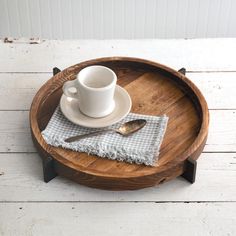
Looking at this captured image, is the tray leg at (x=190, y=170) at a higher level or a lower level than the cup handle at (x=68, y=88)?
lower

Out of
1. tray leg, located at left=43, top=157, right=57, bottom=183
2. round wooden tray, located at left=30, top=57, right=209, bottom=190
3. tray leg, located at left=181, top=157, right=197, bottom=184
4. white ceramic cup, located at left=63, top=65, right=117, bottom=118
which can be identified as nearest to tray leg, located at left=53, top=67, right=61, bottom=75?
round wooden tray, located at left=30, top=57, right=209, bottom=190

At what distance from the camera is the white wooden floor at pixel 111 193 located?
32.4 inches

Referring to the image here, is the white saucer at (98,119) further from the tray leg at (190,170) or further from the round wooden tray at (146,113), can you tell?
the tray leg at (190,170)

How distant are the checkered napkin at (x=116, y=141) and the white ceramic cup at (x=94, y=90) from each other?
0.12 ft

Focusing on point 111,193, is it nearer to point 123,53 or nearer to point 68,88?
point 68,88

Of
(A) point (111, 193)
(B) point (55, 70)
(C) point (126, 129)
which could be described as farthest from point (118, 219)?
(B) point (55, 70)

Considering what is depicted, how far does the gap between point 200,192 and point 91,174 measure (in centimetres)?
19

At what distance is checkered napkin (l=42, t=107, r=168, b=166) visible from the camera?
2.98 feet

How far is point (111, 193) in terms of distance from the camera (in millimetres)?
886

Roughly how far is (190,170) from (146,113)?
6.9 inches

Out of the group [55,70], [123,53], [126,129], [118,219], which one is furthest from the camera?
[123,53]

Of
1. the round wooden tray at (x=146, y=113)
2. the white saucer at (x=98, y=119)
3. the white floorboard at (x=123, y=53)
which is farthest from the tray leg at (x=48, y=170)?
the white floorboard at (x=123, y=53)

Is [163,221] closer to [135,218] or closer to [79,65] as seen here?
[135,218]

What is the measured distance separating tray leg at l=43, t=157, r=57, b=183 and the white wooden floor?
0.01m
